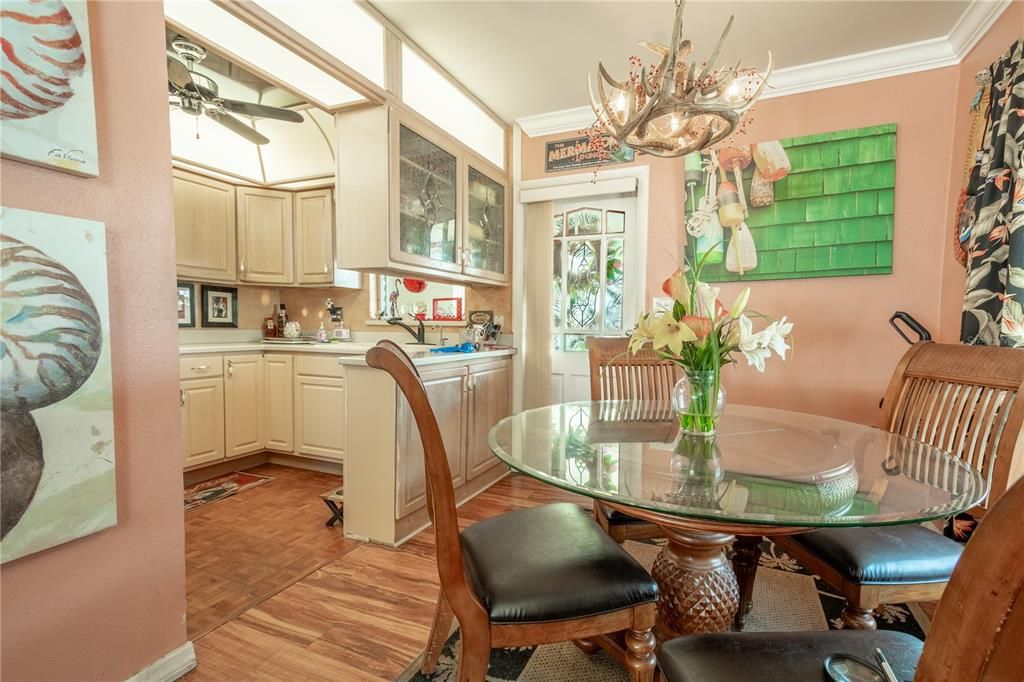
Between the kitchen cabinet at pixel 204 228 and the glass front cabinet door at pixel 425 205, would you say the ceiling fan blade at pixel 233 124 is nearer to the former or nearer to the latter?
the kitchen cabinet at pixel 204 228

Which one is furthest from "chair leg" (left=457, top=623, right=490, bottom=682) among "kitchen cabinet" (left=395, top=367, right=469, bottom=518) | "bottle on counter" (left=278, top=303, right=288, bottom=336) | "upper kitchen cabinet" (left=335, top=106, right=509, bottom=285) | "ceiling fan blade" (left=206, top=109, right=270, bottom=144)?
"bottle on counter" (left=278, top=303, right=288, bottom=336)

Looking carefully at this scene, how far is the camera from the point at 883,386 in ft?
8.38

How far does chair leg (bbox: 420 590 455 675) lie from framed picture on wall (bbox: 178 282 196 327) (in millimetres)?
3228

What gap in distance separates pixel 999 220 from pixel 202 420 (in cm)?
444

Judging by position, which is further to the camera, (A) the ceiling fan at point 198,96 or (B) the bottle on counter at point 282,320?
(B) the bottle on counter at point 282,320

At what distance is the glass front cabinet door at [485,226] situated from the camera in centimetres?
302

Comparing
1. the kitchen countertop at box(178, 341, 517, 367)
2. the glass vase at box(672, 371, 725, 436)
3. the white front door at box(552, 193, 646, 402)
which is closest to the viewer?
the glass vase at box(672, 371, 725, 436)

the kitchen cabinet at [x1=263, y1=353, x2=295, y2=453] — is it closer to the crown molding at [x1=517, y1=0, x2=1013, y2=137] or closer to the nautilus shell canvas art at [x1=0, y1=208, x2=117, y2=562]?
the nautilus shell canvas art at [x1=0, y1=208, x2=117, y2=562]

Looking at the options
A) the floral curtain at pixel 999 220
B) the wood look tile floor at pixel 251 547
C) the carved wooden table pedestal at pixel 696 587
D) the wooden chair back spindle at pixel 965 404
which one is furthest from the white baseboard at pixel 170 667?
the floral curtain at pixel 999 220

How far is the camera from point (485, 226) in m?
3.21

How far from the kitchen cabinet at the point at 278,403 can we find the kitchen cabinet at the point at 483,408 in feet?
5.01

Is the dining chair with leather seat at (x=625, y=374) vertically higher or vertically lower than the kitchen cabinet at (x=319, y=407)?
higher

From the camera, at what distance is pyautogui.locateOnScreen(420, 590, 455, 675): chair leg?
134cm

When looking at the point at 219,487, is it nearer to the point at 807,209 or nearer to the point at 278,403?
the point at 278,403
